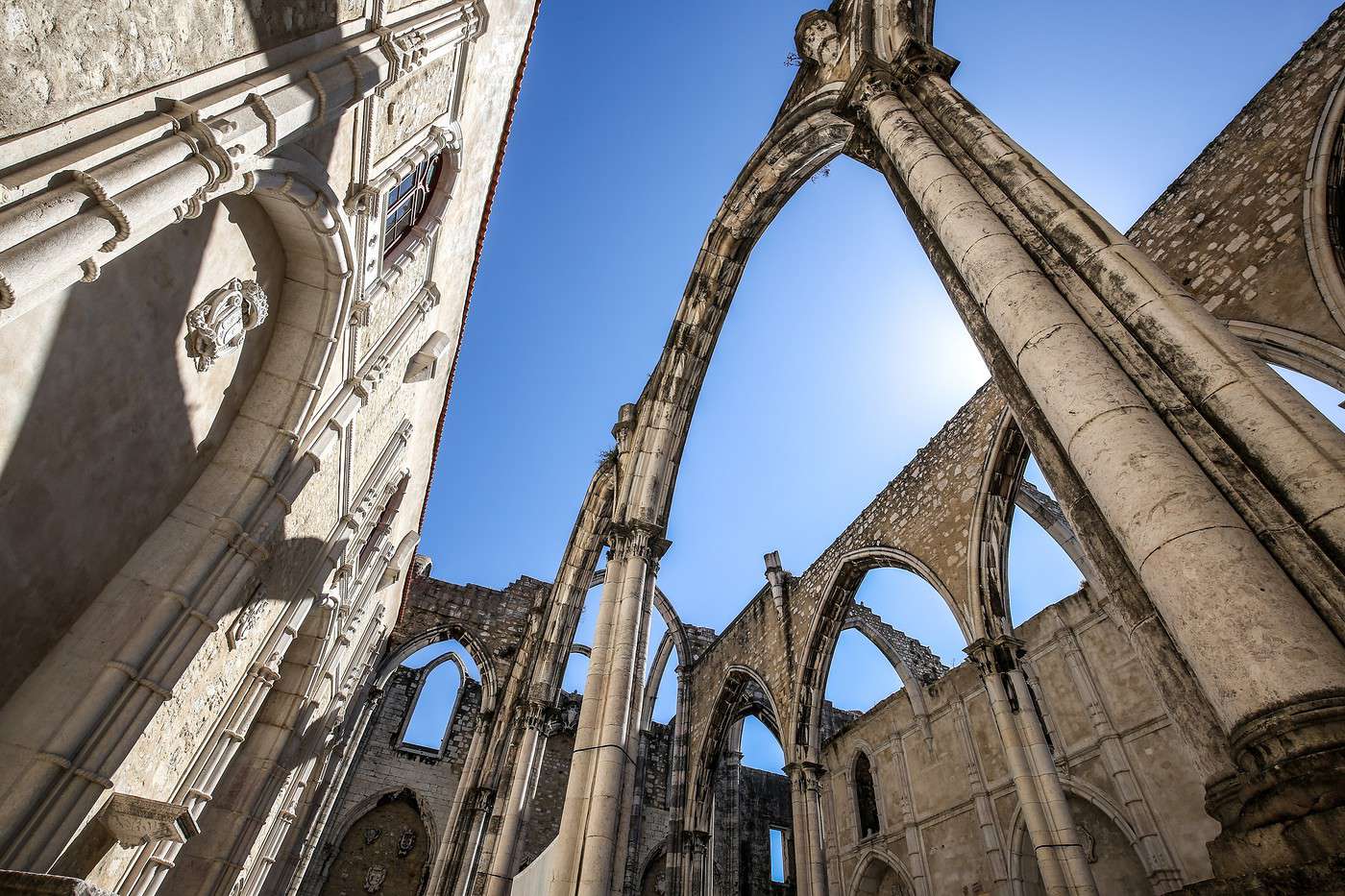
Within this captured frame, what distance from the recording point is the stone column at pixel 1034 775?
7.29 metres

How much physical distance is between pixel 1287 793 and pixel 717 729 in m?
16.7

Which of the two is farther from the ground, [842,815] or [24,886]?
[842,815]

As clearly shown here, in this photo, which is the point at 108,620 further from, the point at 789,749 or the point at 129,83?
the point at 789,749

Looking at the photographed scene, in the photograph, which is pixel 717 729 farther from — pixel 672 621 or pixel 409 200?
pixel 409 200

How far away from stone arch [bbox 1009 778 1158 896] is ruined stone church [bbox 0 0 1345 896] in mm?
58

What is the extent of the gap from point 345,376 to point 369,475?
240cm

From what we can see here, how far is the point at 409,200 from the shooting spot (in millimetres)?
7043

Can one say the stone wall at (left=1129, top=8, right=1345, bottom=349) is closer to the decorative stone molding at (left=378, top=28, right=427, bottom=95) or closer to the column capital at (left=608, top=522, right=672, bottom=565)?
the column capital at (left=608, top=522, right=672, bottom=565)

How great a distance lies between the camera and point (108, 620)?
364cm

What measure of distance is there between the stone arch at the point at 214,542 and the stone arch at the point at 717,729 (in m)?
13.0

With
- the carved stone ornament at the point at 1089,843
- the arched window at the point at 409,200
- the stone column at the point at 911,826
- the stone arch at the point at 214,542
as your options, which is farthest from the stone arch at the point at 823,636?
the stone arch at the point at 214,542

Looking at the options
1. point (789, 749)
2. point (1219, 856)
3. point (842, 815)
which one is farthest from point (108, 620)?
point (842, 815)

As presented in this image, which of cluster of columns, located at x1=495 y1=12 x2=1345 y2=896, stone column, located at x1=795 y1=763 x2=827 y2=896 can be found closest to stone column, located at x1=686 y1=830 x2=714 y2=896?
stone column, located at x1=795 y1=763 x2=827 y2=896

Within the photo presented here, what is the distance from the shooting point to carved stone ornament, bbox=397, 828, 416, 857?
637 inches
